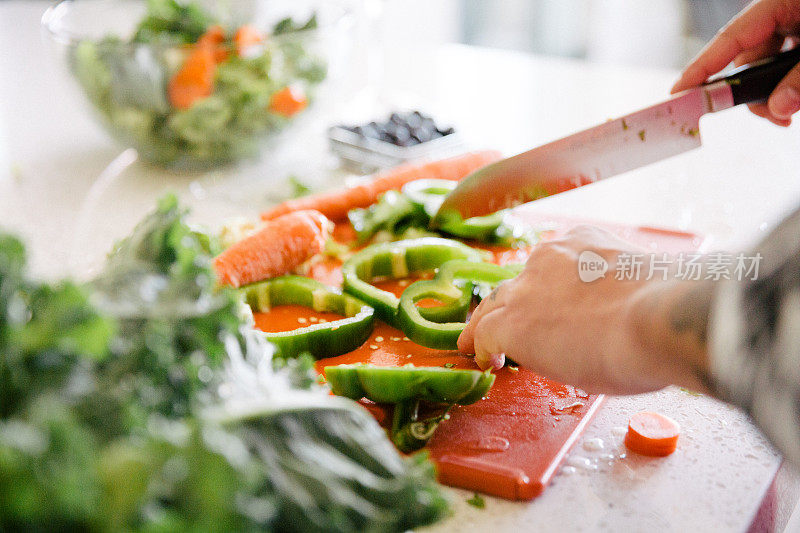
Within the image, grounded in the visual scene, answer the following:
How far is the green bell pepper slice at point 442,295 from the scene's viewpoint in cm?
127

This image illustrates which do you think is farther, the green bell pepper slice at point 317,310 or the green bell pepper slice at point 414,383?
the green bell pepper slice at point 317,310

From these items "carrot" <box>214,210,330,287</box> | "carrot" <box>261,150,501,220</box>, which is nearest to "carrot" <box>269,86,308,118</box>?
"carrot" <box>261,150,501,220</box>

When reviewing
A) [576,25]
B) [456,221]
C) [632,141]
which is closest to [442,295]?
[456,221]

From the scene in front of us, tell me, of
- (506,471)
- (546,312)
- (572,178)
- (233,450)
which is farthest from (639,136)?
(233,450)

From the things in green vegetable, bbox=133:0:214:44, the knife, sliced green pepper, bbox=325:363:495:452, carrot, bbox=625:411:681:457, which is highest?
green vegetable, bbox=133:0:214:44

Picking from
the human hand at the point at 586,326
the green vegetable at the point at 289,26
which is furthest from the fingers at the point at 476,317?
the green vegetable at the point at 289,26

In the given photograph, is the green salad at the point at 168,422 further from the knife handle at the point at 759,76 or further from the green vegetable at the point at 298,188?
the green vegetable at the point at 298,188

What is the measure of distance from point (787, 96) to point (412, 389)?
86 cm

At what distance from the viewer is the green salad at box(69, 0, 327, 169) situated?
1923mm

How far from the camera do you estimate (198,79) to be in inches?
75.3

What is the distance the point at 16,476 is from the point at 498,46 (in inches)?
178

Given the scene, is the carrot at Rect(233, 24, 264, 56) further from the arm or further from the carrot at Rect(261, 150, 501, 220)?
the arm

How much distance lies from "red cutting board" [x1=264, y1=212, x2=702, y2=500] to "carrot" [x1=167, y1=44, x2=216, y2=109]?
910mm

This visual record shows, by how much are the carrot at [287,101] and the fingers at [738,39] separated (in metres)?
0.97
